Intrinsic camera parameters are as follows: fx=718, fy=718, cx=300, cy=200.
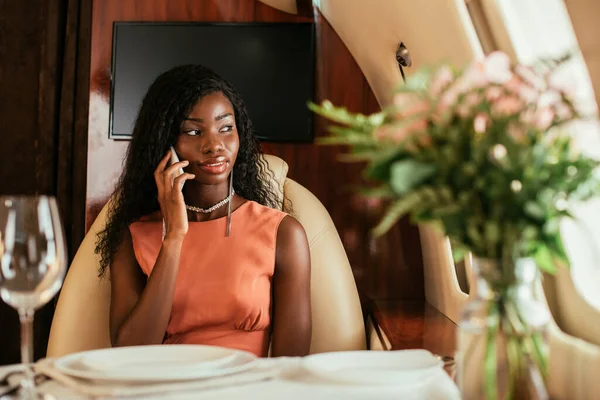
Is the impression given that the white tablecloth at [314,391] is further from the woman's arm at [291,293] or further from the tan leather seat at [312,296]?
the tan leather seat at [312,296]

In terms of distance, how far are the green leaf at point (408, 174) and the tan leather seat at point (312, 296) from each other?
1455 mm

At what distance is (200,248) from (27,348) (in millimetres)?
1077

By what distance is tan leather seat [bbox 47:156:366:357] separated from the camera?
2.09 m

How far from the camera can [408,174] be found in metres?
0.77

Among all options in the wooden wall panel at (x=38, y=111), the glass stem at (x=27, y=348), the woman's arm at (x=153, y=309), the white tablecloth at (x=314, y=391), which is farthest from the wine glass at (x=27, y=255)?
the wooden wall panel at (x=38, y=111)

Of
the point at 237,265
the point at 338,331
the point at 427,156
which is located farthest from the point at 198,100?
the point at 427,156

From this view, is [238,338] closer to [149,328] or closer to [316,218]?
[149,328]

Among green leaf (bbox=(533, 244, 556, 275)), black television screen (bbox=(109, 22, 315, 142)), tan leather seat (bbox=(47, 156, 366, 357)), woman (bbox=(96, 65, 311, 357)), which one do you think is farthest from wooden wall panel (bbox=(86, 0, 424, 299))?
green leaf (bbox=(533, 244, 556, 275))

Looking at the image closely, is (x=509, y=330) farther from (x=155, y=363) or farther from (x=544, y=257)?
(x=155, y=363)

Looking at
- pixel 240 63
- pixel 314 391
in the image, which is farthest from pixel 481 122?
pixel 240 63

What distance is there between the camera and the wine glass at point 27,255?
1.03 m

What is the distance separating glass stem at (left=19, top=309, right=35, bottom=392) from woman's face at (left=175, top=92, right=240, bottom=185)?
1.03 metres

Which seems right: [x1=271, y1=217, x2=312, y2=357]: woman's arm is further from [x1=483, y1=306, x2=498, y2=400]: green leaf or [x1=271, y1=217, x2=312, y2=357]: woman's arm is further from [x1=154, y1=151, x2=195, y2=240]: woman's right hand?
[x1=483, y1=306, x2=498, y2=400]: green leaf

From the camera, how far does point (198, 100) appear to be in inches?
82.3
